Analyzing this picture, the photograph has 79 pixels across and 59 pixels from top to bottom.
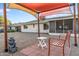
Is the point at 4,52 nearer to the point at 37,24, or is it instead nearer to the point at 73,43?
the point at 37,24

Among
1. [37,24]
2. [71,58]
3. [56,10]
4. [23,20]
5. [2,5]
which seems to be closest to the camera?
[71,58]

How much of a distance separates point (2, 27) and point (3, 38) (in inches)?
14.5

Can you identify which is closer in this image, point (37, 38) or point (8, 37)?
point (8, 37)

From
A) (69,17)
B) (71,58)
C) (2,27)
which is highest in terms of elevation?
(69,17)

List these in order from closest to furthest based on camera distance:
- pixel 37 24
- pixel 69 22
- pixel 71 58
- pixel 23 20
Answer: pixel 71 58 → pixel 23 20 → pixel 37 24 → pixel 69 22

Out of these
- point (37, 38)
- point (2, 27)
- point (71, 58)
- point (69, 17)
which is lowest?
point (71, 58)

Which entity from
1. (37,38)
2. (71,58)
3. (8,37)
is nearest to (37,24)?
(37,38)

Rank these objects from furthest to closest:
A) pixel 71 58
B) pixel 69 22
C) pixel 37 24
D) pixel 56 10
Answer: pixel 69 22 < pixel 56 10 < pixel 37 24 < pixel 71 58

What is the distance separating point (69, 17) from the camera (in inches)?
204

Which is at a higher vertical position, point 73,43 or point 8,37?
point 8,37

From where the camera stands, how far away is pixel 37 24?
438 cm

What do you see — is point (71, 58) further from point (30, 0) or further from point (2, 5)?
point (2, 5)

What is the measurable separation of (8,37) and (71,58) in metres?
2.00

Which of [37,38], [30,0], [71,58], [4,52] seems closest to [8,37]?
[4,52]
